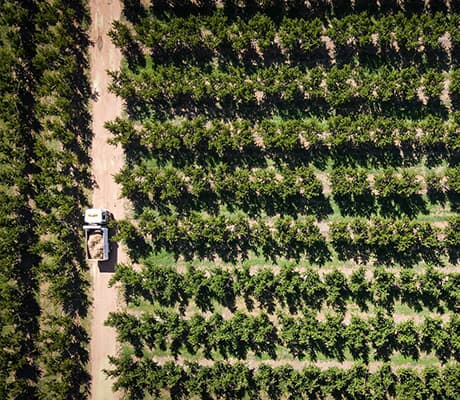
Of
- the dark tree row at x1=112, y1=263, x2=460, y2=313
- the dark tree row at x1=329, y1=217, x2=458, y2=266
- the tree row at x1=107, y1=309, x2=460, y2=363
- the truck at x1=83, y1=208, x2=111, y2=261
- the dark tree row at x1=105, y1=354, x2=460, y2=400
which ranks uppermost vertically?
the truck at x1=83, y1=208, x2=111, y2=261

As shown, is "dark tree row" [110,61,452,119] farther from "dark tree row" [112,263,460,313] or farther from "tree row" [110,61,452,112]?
"dark tree row" [112,263,460,313]

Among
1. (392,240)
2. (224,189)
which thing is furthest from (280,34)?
(392,240)

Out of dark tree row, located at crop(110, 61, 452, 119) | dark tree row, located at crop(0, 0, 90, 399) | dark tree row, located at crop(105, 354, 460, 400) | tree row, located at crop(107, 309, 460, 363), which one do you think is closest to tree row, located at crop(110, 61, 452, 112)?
dark tree row, located at crop(110, 61, 452, 119)

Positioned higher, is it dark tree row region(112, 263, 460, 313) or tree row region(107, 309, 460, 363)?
dark tree row region(112, 263, 460, 313)

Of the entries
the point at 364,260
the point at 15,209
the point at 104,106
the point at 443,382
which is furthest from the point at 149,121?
the point at 443,382

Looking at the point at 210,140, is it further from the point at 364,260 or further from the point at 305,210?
the point at 364,260

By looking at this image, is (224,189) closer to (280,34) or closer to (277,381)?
(280,34)

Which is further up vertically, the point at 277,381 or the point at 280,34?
the point at 280,34

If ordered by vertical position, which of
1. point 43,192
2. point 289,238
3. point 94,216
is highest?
point 43,192
